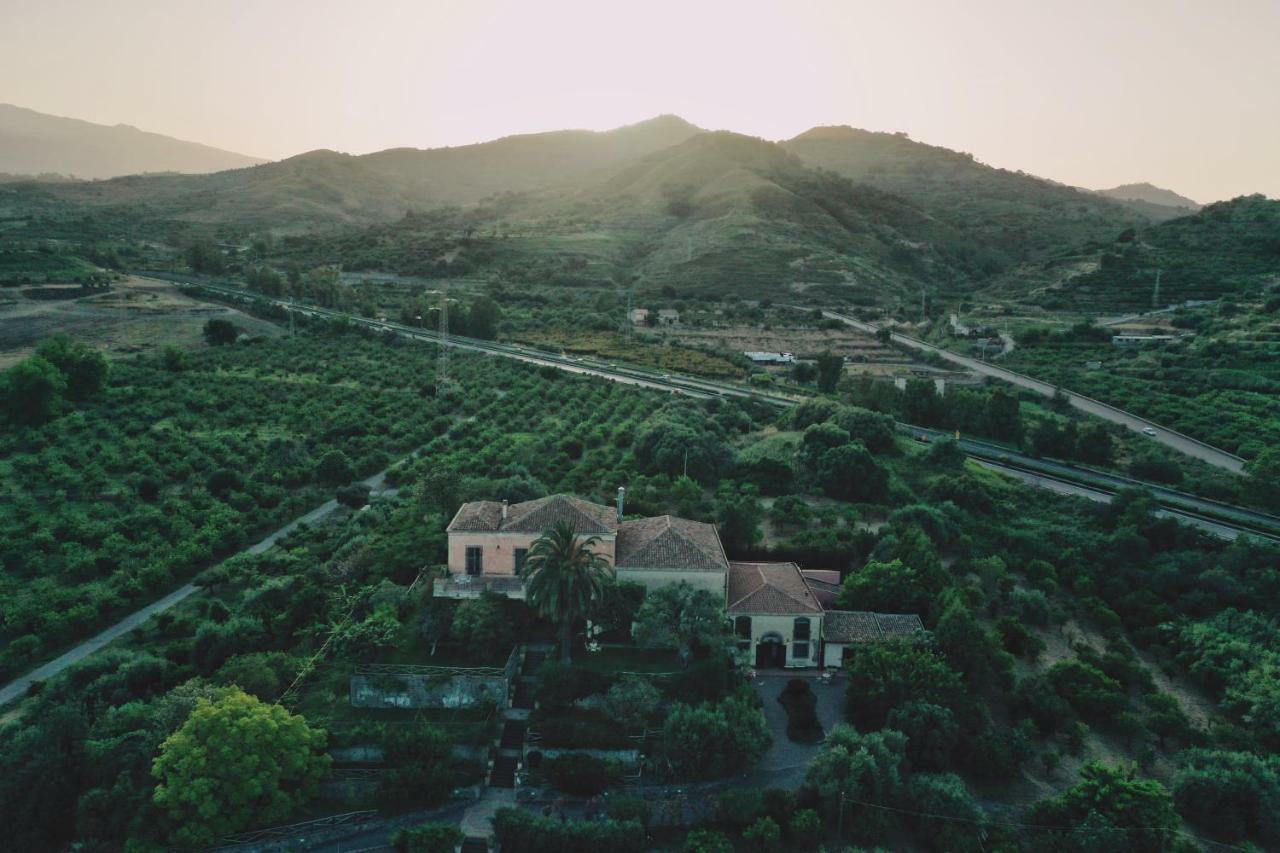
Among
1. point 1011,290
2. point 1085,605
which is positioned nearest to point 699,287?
point 1011,290

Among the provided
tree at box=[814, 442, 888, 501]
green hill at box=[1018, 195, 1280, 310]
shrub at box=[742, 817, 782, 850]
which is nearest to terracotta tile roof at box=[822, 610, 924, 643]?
shrub at box=[742, 817, 782, 850]

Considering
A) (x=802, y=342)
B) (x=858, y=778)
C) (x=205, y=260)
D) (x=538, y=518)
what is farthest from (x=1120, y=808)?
(x=205, y=260)

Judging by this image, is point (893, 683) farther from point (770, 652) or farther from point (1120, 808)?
point (1120, 808)

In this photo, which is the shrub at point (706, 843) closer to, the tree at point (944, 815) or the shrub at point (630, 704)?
the shrub at point (630, 704)

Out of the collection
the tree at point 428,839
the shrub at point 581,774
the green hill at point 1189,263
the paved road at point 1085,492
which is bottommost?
the tree at point 428,839

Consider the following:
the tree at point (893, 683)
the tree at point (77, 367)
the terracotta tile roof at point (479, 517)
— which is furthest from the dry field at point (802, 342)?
the tree at point (893, 683)

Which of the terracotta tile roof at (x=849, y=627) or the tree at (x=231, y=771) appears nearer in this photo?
the tree at (x=231, y=771)
